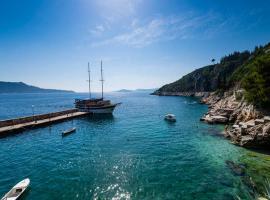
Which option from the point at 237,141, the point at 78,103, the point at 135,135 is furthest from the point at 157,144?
the point at 78,103

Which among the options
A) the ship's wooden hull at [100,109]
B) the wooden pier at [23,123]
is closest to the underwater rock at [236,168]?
the wooden pier at [23,123]

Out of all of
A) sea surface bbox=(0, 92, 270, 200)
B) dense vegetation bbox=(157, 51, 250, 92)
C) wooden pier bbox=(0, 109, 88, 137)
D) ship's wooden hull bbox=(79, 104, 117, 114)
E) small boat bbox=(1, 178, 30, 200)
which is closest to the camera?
small boat bbox=(1, 178, 30, 200)

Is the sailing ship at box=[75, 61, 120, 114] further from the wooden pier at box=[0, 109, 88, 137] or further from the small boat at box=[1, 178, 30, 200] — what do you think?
the small boat at box=[1, 178, 30, 200]

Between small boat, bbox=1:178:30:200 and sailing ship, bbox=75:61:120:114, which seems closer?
Result: small boat, bbox=1:178:30:200

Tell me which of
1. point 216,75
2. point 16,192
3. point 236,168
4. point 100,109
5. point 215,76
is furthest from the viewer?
point 215,76

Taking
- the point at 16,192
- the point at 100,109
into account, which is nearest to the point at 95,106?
the point at 100,109

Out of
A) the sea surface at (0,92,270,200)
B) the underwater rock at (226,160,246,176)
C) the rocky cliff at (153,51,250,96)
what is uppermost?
the rocky cliff at (153,51,250,96)

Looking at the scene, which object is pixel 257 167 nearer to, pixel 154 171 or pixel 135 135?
pixel 154 171

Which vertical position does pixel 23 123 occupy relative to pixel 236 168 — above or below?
above

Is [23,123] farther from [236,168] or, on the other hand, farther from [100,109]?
[236,168]

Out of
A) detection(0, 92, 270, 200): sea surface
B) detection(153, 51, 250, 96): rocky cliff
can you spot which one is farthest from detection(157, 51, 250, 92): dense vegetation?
detection(0, 92, 270, 200): sea surface

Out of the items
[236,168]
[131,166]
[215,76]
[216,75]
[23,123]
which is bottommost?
[131,166]

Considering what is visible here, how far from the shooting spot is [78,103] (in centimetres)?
7419

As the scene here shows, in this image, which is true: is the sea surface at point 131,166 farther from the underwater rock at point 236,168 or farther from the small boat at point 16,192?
the small boat at point 16,192
